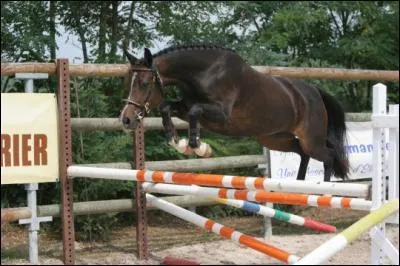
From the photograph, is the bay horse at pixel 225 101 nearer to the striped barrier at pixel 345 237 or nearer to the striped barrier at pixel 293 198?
the striped barrier at pixel 293 198

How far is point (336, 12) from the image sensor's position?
1027 centimetres

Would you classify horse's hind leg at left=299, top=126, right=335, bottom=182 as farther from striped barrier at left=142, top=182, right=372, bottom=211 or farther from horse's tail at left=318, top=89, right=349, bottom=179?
striped barrier at left=142, top=182, right=372, bottom=211

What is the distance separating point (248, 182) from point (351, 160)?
12.2 ft

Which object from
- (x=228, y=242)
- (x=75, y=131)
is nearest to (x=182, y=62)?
(x=75, y=131)

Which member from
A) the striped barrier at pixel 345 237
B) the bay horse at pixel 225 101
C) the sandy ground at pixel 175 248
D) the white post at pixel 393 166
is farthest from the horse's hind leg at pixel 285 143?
the striped barrier at pixel 345 237

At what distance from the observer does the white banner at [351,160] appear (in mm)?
6520

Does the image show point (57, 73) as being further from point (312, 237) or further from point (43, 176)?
point (312, 237)

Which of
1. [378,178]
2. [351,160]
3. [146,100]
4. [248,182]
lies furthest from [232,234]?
[351,160]

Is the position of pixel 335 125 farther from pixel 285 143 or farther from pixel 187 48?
pixel 187 48

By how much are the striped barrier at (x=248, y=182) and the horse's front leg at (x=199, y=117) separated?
272 mm

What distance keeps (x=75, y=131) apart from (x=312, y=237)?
2730mm

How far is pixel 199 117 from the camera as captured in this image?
13.4 feet

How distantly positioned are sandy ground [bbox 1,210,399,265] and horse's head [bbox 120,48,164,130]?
5.91ft

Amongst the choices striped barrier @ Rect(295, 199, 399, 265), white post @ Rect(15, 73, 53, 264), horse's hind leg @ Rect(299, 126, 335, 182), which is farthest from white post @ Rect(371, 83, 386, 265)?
white post @ Rect(15, 73, 53, 264)
